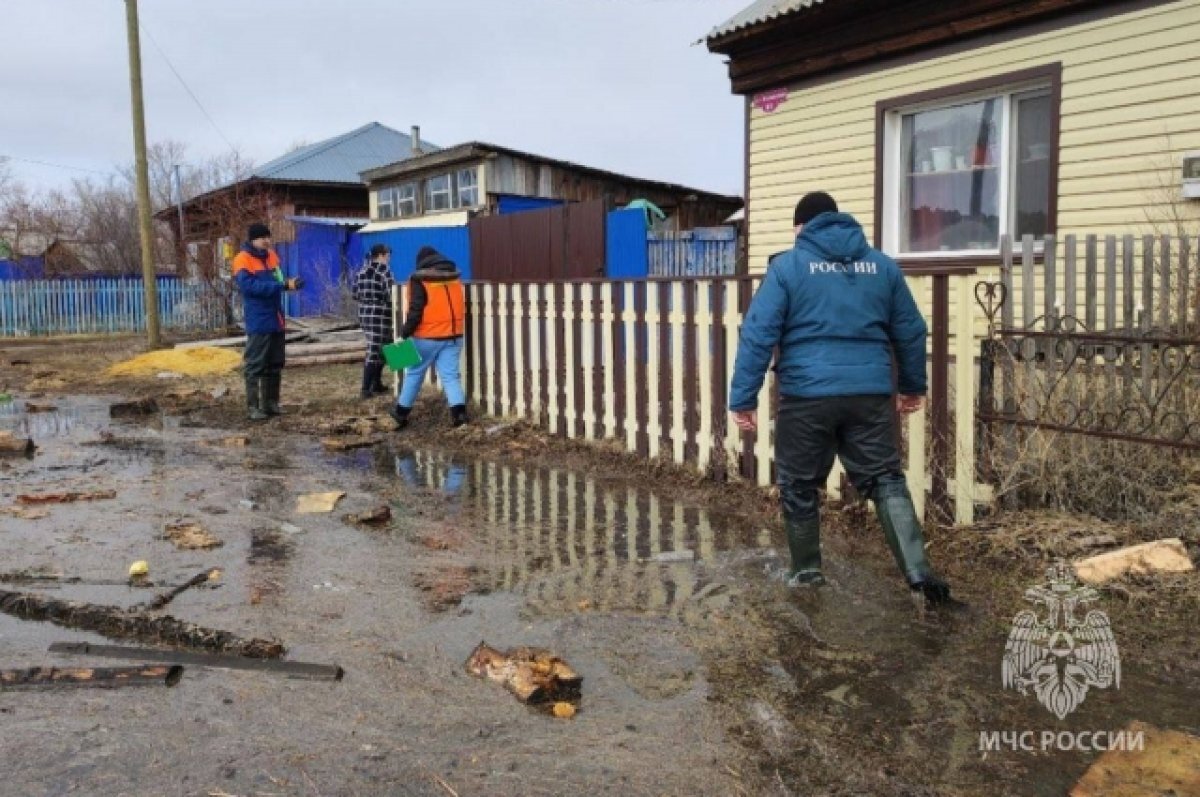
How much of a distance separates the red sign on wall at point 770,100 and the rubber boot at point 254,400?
640 centimetres

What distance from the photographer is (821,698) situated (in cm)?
332

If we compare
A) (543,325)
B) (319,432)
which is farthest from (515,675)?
(319,432)

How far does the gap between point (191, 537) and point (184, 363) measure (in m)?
10.7

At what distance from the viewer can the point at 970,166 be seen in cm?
909

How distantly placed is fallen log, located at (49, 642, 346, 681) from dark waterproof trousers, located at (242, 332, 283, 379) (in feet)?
20.9

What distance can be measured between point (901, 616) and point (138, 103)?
776 inches

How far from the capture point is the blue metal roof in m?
32.8

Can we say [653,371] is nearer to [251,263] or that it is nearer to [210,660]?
[210,660]

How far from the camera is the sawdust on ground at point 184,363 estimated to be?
14.9m

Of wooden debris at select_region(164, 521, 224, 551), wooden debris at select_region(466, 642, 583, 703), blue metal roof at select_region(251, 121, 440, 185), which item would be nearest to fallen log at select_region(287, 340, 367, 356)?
wooden debris at select_region(164, 521, 224, 551)

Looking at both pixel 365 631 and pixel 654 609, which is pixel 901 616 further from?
pixel 365 631

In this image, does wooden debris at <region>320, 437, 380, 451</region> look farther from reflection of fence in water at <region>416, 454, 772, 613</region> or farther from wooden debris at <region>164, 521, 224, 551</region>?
wooden debris at <region>164, 521, 224, 551</region>

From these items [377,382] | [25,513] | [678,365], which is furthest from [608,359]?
[377,382]

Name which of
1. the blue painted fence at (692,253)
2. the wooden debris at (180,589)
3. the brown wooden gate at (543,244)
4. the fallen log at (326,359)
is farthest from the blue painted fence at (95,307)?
the wooden debris at (180,589)
